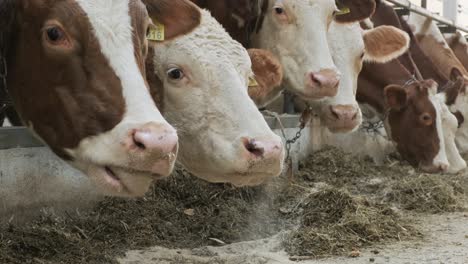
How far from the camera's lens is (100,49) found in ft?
10.9

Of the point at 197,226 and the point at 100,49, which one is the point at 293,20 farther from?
the point at 100,49

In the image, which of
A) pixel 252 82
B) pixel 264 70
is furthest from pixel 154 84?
pixel 264 70

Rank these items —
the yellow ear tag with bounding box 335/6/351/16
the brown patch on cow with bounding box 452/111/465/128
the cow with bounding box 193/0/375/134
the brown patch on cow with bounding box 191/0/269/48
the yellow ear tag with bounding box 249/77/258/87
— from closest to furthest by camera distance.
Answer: the yellow ear tag with bounding box 249/77/258/87 < the cow with bounding box 193/0/375/134 < the brown patch on cow with bounding box 191/0/269/48 < the yellow ear tag with bounding box 335/6/351/16 < the brown patch on cow with bounding box 452/111/465/128

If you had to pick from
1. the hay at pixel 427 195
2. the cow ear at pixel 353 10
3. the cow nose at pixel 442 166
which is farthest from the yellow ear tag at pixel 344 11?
the cow nose at pixel 442 166

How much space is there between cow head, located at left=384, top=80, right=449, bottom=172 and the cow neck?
291 centimetres

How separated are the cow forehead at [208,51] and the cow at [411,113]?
14.4 ft

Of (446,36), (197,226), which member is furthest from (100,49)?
(446,36)

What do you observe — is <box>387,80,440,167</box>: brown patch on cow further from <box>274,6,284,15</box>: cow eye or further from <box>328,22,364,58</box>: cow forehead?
<box>274,6,284,15</box>: cow eye

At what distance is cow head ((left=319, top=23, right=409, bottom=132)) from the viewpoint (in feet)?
20.9

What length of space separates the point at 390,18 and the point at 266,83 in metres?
5.16

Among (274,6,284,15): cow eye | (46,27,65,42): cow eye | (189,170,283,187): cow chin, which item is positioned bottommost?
(274,6,284,15): cow eye

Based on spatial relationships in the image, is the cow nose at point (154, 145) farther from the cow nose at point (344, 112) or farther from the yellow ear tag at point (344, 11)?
the yellow ear tag at point (344, 11)

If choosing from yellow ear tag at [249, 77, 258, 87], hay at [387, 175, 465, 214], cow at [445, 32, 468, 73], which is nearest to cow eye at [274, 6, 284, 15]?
yellow ear tag at [249, 77, 258, 87]

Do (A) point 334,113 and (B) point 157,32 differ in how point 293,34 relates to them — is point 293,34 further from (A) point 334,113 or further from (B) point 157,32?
(B) point 157,32
